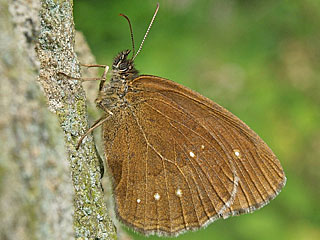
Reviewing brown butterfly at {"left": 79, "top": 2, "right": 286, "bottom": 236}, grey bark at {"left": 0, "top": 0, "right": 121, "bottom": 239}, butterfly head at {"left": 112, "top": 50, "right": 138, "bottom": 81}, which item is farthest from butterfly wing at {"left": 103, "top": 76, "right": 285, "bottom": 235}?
grey bark at {"left": 0, "top": 0, "right": 121, "bottom": 239}

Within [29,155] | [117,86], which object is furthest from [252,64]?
[29,155]

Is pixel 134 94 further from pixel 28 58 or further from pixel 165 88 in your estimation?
pixel 28 58

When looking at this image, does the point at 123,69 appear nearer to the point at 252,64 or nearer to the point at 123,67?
the point at 123,67

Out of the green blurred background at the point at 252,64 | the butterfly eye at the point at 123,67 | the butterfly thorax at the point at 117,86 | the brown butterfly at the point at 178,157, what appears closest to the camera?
the brown butterfly at the point at 178,157

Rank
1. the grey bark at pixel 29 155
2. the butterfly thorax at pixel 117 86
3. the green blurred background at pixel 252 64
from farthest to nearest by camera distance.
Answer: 1. the green blurred background at pixel 252 64
2. the butterfly thorax at pixel 117 86
3. the grey bark at pixel 29 155

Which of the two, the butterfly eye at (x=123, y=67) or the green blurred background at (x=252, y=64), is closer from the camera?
the butterfly eye at (x=123, y=67)

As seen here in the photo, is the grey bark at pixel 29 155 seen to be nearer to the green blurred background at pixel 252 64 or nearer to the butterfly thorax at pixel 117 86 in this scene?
the butterfly thorax at pixel 117 86

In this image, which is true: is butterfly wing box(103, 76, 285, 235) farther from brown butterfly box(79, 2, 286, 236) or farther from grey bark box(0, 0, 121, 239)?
grey bark box(0, 0, 121, 239)

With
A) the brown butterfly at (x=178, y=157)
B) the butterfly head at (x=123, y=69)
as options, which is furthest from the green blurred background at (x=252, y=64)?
the brown butterfly at (x=178, y=157)

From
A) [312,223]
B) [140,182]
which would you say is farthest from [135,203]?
[312,223]
